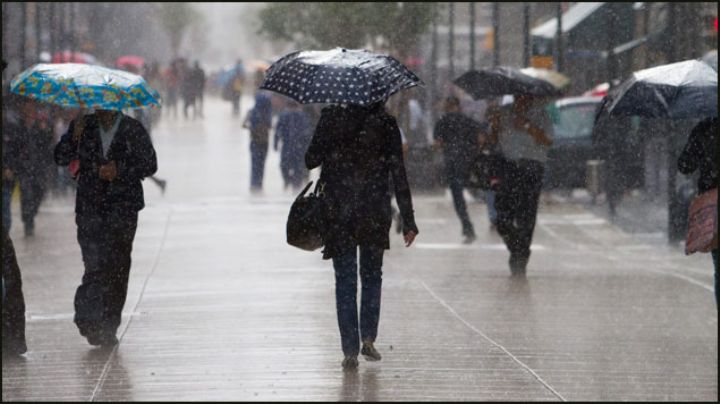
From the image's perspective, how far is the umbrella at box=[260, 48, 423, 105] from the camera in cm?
932

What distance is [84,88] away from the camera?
33.6ft

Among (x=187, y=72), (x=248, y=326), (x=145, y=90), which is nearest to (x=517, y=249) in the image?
(x=248, y=326)

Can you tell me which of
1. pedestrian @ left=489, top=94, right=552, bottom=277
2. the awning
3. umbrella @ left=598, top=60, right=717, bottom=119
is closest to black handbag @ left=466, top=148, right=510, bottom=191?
pedestrian @ left=489, top=94, right=552, bottom=277

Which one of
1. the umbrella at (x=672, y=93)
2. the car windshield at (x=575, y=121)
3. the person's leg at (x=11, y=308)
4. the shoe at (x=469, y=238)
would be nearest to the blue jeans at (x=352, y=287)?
the person's leg at (x=11, y=308)

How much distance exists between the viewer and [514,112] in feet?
50.0

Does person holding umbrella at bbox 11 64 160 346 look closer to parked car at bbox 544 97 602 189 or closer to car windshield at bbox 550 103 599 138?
parked car at bbox 544 97 602 189

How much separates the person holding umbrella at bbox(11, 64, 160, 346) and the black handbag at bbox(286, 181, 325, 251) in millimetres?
1253

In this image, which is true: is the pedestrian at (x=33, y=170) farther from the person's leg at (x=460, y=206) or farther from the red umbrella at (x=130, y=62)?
the red umbrella at (x=130, y=62)

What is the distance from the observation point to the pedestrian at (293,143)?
27.0 m

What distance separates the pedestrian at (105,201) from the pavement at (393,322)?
11.8 inches

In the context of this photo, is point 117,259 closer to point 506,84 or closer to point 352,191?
point 352,191

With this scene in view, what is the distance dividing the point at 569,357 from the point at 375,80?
7.05ft

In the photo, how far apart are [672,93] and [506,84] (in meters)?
5.41

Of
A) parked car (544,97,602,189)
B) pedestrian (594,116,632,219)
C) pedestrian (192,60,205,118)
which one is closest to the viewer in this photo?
pedestrian (594,116,632,219)
